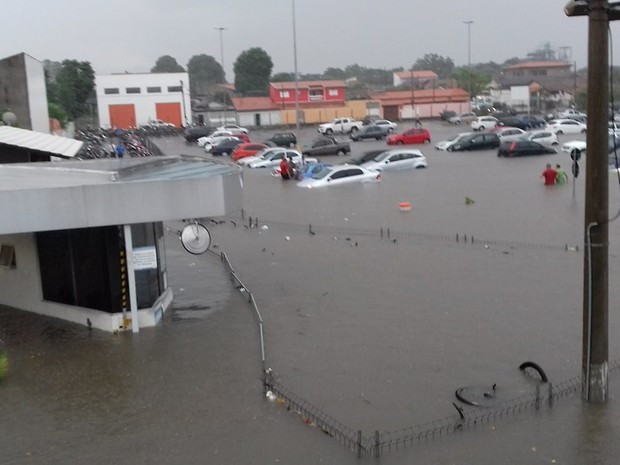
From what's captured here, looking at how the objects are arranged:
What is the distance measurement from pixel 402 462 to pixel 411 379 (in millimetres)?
2238

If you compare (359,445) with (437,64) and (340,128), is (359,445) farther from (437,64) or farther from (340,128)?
(437,64)

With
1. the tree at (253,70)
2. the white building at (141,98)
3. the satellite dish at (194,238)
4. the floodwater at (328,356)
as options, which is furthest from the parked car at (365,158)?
the tree at (253,70)

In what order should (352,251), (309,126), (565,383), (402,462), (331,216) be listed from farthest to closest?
1. (309,126)
2. (331,216)
3. (352,251)
4. (565,383)
5. (402,462)

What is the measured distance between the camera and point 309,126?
6856 centimetres

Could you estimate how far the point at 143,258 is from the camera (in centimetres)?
1199

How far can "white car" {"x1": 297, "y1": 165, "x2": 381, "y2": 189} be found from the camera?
29281 millimetres

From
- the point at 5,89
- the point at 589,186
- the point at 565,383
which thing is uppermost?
the point at 5,89

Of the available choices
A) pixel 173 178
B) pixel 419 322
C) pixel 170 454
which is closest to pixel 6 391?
pixel 170 454

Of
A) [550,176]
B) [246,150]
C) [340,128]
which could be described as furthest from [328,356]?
[340,128]

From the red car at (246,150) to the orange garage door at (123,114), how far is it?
111 feet

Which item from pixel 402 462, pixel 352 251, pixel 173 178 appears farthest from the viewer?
pixel 352 251

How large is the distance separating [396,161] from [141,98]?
146 feet

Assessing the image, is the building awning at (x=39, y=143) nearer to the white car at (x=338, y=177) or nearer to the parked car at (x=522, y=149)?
the white car at (x=338, y=177)

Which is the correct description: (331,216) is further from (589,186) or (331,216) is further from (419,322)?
(589,186)
